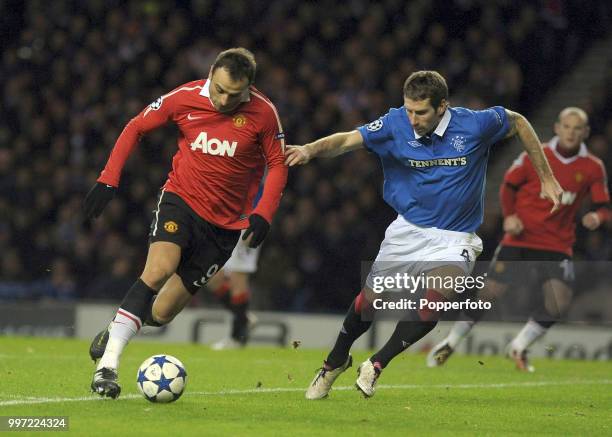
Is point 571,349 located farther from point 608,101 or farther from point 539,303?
point 608,101

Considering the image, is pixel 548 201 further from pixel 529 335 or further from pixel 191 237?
pixel 191 237

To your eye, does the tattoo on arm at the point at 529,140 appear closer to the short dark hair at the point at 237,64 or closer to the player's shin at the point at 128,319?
the short dark hair at the point at 237,64

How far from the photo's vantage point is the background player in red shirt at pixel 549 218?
34.9ft

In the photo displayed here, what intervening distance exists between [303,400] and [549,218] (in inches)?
166

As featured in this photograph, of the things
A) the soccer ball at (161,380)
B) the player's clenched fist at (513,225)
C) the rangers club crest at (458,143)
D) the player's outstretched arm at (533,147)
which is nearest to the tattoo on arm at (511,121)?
the player's outstretched arm at (533,147)

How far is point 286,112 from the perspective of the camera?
670 inches

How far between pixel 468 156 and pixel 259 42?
39.2 feet

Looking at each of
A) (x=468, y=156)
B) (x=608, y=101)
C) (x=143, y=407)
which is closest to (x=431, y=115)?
(x=468, y=156)

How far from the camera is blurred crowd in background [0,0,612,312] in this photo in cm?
1526

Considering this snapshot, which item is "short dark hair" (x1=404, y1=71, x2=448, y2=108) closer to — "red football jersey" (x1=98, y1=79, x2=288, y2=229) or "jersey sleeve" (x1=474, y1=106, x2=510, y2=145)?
"jersey sleeve" (x1=474, y1=106, x2=510, y2=145)

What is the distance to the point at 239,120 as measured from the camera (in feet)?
24.0

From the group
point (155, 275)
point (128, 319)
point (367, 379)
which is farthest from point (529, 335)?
point (128, 319)

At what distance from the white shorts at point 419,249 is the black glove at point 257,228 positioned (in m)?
0.78

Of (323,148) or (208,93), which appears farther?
(208,93)
